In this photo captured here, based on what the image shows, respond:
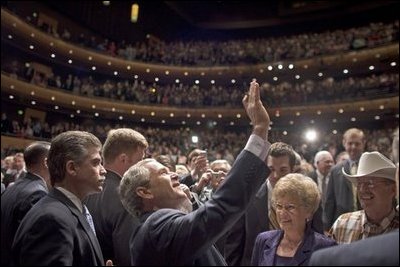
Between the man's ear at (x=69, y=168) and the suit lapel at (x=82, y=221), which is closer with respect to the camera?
the suit lapel at (x=82, y=221)

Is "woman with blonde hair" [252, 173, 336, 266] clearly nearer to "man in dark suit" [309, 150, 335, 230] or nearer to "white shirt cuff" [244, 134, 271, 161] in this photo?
"white shirt cuff" [244, 134, 271, 161]

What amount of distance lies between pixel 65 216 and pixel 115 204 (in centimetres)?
68

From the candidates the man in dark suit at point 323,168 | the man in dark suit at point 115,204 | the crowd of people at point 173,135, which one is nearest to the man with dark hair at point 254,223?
the man in dark suit at point 115,204

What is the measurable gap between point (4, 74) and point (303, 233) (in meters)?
18.0

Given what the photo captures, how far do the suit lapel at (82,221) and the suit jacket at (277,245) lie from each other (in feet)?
3.01

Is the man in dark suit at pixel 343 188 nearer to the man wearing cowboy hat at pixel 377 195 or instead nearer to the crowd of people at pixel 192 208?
the crowd of people at pixel 192 208

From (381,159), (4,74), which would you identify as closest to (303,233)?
(381,159)

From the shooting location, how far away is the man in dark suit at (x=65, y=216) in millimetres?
1681

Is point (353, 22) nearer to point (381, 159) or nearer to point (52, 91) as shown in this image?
point (52, 91)

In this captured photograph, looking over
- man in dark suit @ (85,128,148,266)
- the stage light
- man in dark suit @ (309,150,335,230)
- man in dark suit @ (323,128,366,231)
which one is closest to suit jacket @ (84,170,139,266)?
man in dark suit @ (85,128,148,266)

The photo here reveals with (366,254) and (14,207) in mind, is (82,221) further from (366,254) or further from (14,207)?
(366,254)

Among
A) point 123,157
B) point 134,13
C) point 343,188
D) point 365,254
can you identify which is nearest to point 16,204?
point 123,157

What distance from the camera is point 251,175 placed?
1.55m

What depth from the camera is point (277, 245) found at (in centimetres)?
253
